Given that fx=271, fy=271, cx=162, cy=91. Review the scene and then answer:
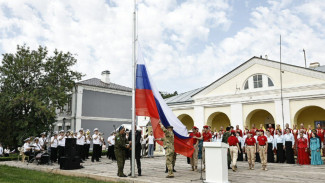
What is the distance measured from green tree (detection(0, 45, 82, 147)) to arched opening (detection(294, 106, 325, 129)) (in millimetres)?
20301

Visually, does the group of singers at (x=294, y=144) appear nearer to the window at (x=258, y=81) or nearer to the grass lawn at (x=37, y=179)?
the window at (x=258, y=81)

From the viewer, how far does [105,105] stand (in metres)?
34.3

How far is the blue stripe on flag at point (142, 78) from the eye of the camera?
10.7 meters

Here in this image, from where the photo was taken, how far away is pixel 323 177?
1003 centimetres

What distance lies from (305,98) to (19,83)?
2365 cm

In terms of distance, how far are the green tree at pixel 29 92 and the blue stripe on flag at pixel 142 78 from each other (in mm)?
14941

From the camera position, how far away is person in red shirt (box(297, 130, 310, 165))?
14747 mm

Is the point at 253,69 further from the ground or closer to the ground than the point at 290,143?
further from the ground

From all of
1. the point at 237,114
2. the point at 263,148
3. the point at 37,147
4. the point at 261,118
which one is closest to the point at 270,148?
the point at 263,148

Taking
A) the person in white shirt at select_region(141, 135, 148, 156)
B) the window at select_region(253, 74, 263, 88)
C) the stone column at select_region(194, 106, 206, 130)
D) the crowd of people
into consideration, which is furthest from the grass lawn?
the window at select_region(253, 74, 263, 88)

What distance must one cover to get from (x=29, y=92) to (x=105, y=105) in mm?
Result: 10948

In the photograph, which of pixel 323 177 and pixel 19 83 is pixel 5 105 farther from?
pixel 323 177

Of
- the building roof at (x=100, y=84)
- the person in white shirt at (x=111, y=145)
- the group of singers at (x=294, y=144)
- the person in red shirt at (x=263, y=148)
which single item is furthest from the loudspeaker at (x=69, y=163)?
the building roof at (x=100, y=84)

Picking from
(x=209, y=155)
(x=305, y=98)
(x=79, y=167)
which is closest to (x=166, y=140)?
(x=209, y=155)
